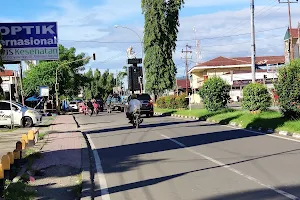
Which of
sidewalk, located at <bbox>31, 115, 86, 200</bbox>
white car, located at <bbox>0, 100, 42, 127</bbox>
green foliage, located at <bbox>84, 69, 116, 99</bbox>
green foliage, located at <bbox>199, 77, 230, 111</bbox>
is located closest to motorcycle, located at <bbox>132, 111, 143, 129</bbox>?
white car, located at <bbox>0, 100, 42, 127</bbox>

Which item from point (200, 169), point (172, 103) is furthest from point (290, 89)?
point (172, 103)

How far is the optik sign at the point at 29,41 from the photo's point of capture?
21781 mm

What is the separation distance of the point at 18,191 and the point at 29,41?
15194 mm

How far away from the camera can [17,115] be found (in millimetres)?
27422

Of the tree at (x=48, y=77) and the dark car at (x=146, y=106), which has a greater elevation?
the tree at (x=48, y=77)

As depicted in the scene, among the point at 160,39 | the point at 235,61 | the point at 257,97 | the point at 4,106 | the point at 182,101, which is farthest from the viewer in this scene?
the point at 235,61

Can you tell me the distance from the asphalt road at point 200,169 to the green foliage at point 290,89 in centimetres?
284

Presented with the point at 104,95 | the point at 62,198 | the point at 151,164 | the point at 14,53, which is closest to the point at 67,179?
the point at 62,198

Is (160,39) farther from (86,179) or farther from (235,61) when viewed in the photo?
(86,179)

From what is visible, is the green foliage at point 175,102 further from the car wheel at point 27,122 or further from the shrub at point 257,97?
the shrub at point 257,97

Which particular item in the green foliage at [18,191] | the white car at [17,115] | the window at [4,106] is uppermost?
the window at [4,106]

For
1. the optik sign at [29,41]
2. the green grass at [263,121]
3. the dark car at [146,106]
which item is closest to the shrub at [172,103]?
the dark car at [146,106]

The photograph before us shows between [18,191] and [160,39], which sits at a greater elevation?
[160,39]

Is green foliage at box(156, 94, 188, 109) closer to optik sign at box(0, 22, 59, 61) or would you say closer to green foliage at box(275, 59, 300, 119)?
optik sign at box(0, 22, 59, 61)
